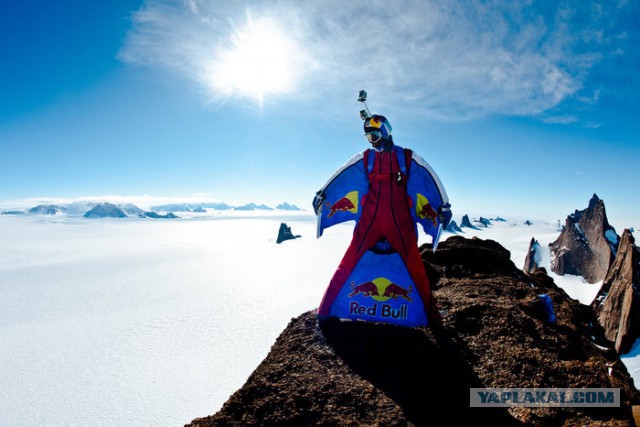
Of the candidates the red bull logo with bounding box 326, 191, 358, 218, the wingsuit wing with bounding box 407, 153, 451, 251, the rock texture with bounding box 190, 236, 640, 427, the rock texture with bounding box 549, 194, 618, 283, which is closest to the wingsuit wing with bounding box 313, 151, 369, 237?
the red bull logo with bounding box 326, 191, 358, 218

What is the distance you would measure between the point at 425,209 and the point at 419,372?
7.42 ft

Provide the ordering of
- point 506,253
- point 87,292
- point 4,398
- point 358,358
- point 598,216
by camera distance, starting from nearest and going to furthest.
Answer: point 358,358 → point 506,253 → point 4,398 → point 87,292 → point 598,216

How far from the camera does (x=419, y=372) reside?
9.81 feet

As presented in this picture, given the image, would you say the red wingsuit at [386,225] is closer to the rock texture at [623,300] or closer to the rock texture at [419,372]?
the rock texture at [419,372]

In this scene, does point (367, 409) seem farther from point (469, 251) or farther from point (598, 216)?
point (598, 216)

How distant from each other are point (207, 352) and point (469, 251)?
11142 mm

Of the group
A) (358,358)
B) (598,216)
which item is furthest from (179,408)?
(598,216)

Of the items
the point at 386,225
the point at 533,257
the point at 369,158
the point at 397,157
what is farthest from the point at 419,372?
the point at 533,257

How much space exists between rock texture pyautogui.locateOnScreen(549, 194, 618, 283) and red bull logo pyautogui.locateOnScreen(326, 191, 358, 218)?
117ft

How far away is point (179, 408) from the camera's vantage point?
27.7 ft

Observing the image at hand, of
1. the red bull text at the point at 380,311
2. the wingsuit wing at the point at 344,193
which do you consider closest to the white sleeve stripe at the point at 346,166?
the wingsuit wing at the point at 344,193

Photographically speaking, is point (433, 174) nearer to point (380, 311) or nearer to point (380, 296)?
point (380, 296)

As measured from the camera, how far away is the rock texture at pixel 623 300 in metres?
10.9

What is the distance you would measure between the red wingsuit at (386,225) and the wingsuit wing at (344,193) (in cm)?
19
